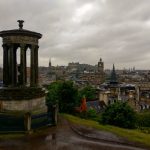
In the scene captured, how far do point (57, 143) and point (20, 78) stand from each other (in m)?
9.79

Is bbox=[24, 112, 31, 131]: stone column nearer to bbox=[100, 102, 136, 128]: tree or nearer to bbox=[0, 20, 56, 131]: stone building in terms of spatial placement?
bbox=[0, 20, 56, 131]: stone building

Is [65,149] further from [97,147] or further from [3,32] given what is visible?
[3,32]

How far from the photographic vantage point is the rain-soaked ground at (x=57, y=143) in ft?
66.7


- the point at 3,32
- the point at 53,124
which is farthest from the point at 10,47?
the point at 53,124

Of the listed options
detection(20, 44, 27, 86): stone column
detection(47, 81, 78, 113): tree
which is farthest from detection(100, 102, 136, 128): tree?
detection(20, 44, 27, 86): stone column

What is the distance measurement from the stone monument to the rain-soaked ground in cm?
381

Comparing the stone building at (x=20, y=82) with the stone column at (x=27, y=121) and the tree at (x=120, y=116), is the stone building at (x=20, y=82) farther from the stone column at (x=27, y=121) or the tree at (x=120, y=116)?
the tree at (x=120, y=116)

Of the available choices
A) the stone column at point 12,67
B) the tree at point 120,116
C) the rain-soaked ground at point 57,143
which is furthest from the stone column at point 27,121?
the tree at point 120,116

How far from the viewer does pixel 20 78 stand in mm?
29203

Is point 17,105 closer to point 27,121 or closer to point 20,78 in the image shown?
point 20,78

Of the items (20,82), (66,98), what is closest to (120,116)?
(66,98)

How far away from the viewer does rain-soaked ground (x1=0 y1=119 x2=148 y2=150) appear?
2034 centimetres

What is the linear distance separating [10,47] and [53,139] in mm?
10463

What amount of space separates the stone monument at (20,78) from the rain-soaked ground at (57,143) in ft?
12.5
